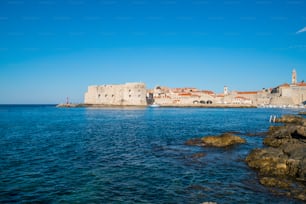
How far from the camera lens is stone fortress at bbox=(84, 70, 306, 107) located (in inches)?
3344

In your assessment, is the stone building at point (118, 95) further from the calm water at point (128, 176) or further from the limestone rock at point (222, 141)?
the calm water at point (128, 176)

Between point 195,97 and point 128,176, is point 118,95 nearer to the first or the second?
point 195,97

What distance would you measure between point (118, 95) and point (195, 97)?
98.2 feet

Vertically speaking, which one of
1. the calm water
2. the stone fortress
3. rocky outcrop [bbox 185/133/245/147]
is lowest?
the calm water

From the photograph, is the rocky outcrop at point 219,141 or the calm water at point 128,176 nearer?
the calm water at point 128,176

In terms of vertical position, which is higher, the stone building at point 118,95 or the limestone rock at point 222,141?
the stone building at point 118,95

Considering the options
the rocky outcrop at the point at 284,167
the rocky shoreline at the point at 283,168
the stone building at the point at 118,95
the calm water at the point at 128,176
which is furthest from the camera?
the stone building at the point at 118,95

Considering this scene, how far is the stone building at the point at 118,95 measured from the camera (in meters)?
84.2

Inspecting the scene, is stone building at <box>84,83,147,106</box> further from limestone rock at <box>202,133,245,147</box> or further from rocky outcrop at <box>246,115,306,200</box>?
rocky outcrop at <box>246,115,306,200</box>

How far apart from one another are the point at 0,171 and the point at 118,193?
521 centimetres

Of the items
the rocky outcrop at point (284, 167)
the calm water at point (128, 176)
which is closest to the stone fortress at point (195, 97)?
the calm water at point (128, 176)

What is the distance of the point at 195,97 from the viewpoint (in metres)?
96.3

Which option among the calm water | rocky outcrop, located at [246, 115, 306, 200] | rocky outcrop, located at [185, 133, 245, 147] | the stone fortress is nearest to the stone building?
the stone fortress

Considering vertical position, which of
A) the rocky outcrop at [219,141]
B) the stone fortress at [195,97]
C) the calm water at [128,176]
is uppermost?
the stone fortress at [195,97]
